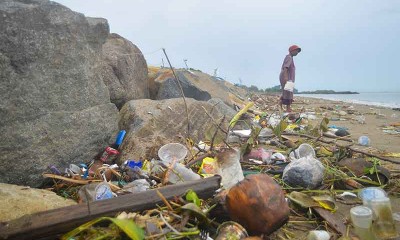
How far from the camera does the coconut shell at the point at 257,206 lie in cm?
195

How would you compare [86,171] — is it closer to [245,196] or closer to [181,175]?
[181,175]

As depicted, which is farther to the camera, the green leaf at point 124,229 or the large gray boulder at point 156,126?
the large gray boulder at point 156,126

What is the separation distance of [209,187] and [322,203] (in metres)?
0.98

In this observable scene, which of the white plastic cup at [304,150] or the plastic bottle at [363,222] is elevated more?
the white plastic cup at [304,150]

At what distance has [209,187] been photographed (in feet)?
7.57

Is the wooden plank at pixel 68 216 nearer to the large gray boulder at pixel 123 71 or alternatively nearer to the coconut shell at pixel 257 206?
the coconut shell at pixel 257 206

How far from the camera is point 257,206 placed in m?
Answer: 1.96

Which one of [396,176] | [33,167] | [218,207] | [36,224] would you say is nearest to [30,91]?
[33,167]

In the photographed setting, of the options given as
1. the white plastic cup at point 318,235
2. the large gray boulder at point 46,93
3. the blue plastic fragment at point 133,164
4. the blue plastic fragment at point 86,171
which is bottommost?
the white plastic cup at point 318,235

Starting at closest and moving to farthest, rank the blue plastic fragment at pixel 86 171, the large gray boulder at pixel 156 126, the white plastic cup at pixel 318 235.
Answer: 1. the white plastic cup at pixel 318 235
2. the blue plastic fragment at pixel 86 171
3. the large gray boulder at pixel 156 126

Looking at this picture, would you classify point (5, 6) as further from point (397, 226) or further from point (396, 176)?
point (396, 176)

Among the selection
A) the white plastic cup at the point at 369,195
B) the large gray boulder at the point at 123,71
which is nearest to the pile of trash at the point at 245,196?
the white plastic cup at the point at 369,195

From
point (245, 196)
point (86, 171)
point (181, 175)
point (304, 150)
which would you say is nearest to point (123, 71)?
point (86, 171)

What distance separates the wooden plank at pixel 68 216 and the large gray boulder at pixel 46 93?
1.14m
